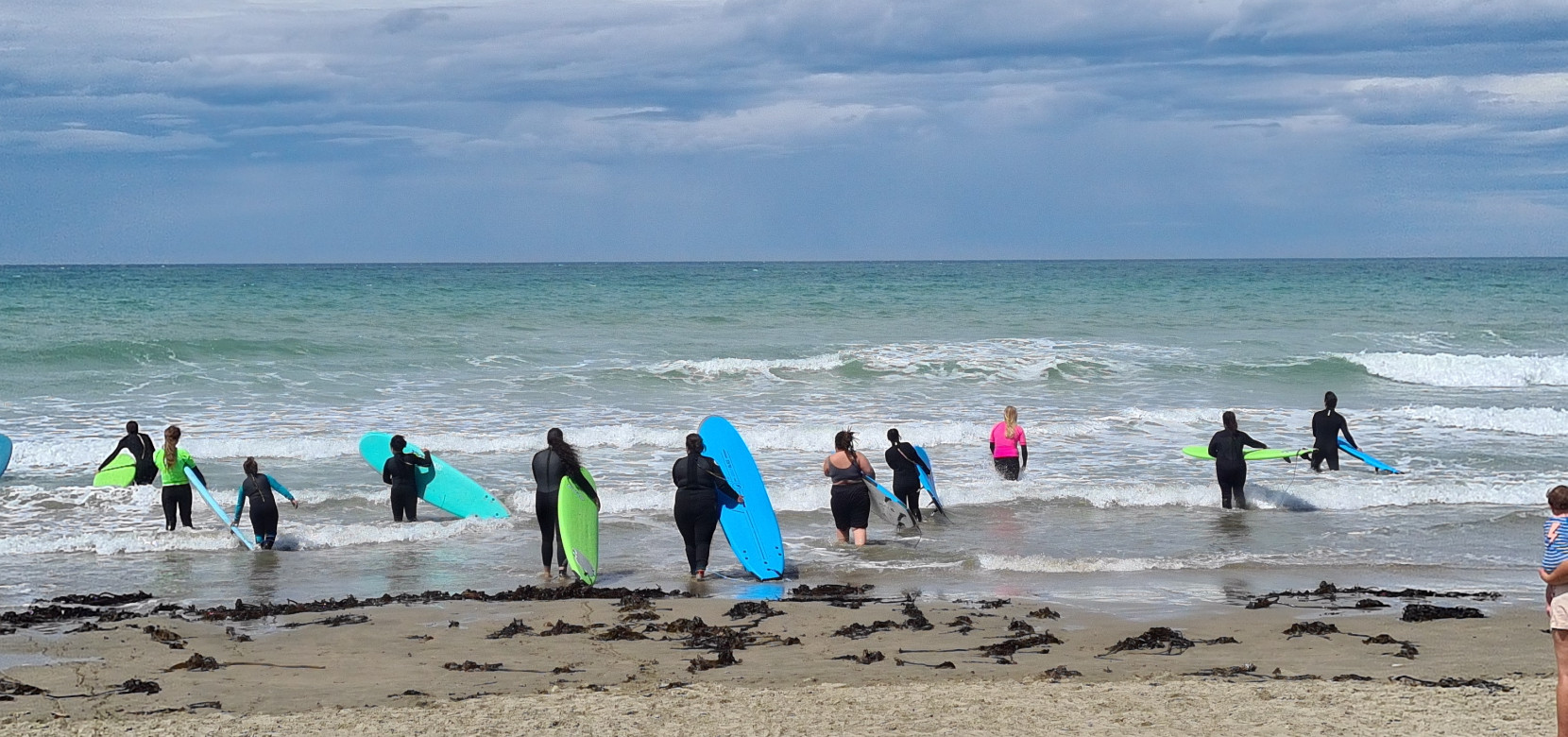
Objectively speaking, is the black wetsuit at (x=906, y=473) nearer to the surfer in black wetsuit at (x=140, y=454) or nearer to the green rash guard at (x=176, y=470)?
the green rash guard at (x=176, y=470)

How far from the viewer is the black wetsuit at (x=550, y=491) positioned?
32.2 feet

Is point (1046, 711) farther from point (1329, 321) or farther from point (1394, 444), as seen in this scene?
point (1329, 321)

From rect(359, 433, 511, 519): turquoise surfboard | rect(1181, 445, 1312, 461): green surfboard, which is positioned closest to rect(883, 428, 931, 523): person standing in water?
rect(1181, 445, 1312, 461): green surfboard

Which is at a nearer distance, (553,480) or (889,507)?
(553,480)

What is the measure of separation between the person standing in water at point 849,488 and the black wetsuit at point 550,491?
2.25 metres

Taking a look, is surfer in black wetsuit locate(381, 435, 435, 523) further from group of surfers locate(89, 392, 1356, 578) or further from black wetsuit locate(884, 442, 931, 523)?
black wetsuit locate(884, 442, 931, 523)

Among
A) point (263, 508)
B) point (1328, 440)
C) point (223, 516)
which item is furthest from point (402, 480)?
point (1328, 440)

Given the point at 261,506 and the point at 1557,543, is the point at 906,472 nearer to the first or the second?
the point at 261,506

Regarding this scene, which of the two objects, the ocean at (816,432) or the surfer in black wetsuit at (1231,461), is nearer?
the ocean at (816,432)

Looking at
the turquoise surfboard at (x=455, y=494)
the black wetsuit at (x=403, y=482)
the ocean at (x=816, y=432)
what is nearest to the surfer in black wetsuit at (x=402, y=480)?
the black wetsuit at (x=403, y=482)

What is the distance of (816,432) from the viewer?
56.9 feet

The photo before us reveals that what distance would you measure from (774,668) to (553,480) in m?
3.44

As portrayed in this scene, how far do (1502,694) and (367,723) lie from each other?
5405 millimetres

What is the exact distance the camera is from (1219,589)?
9211 millimetres
